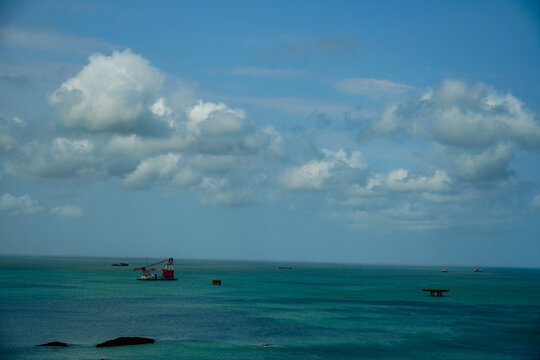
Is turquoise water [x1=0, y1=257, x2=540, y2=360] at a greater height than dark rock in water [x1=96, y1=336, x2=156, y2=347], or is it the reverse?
dark rock in water [x1=96, y1=336, x2=156, y2=347]

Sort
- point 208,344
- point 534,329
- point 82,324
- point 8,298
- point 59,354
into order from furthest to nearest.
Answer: point 8,298 < point 534,329 < point 82,324 < point 208,344 < point 59,354

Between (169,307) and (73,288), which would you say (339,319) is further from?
(73,288)

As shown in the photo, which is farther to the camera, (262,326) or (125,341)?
(262,326)

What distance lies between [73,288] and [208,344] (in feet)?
247

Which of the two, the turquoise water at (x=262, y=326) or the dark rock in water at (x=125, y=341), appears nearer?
the dark rock in water at (x=125, y=341)

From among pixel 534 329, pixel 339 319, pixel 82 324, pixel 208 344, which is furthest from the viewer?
pixel 339 319

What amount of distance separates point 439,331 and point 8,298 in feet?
249

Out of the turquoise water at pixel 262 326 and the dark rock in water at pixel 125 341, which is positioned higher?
the dark rock in water at pixel 125 341

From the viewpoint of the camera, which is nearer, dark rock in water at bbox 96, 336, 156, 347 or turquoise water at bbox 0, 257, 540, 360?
dark rock in water at bbox 96, 336, 156, 347

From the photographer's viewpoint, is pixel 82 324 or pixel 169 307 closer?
pixel 82 324

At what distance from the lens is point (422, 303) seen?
105250mm

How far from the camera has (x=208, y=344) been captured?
187ft

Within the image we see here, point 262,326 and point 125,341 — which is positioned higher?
point 125,341

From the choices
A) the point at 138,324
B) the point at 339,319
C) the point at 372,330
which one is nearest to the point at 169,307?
the point at 138,324
